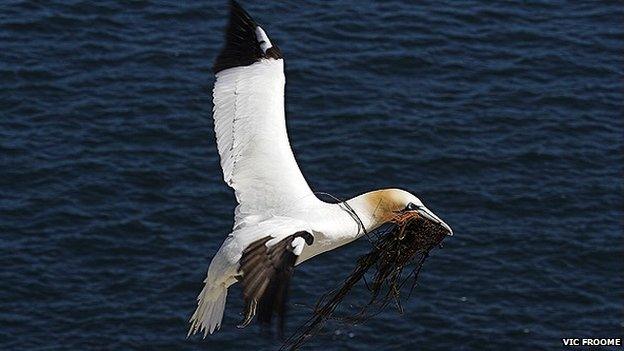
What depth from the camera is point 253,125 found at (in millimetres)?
11797

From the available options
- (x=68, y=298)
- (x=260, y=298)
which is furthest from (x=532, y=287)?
(x=260, y=298)

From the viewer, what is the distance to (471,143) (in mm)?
28453

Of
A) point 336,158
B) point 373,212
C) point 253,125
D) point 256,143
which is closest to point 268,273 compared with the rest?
point 373,212

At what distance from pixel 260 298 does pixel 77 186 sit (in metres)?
18.2

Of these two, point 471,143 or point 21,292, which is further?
point 471,143

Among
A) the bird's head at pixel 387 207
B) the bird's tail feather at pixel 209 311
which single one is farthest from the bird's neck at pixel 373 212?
the bird's tail feather at pixel 209 311

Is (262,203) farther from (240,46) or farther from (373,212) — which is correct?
(240,46)

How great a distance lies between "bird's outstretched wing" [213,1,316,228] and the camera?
11062 millimetres

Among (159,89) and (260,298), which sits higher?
(260,298)

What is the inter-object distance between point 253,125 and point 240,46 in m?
1.24

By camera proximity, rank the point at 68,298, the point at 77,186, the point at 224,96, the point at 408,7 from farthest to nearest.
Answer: the point at 408,7 → the point at 77,186 → the point at 68,298 → the point at 224,96

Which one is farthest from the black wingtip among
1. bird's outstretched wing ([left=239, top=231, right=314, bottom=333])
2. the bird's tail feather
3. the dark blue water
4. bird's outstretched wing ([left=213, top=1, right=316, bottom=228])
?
the dark blue water

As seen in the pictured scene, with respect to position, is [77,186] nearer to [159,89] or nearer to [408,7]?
[159,89]

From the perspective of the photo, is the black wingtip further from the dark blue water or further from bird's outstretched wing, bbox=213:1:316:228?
the dark blue water
